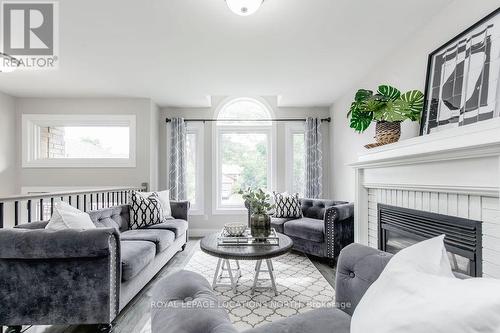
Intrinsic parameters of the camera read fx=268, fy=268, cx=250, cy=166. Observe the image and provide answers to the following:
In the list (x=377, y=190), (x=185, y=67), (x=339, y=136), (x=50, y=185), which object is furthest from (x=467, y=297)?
(x=50, y=185)

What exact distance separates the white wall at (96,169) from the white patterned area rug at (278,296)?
212cm

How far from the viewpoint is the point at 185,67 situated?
133 inches

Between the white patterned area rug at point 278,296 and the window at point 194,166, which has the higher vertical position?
the window at point 194,166

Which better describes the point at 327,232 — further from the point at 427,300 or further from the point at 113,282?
the point at 427,300

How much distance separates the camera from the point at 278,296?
2.48 m

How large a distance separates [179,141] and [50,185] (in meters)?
2.31

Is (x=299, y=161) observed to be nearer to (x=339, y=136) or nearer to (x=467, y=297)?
(x=339, y=136)

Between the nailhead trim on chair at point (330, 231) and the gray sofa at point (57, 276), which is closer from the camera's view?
the gray sofa at point (57, 276)

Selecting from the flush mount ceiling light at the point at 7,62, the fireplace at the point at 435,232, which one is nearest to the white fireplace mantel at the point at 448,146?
the fireplace at the point at 435,232

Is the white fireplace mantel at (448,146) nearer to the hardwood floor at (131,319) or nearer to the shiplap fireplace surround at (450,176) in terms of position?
the shiplap fireplace surround at (450,176)

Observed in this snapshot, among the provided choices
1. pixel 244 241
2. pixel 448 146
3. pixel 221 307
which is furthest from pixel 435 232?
pixel 221 307

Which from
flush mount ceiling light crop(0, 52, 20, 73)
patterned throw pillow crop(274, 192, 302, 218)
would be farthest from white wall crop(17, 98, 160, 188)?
patterned throw pillow crop(274, 192, 302, 218)

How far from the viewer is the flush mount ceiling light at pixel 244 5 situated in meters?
2.00

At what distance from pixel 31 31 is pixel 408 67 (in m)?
3.69
